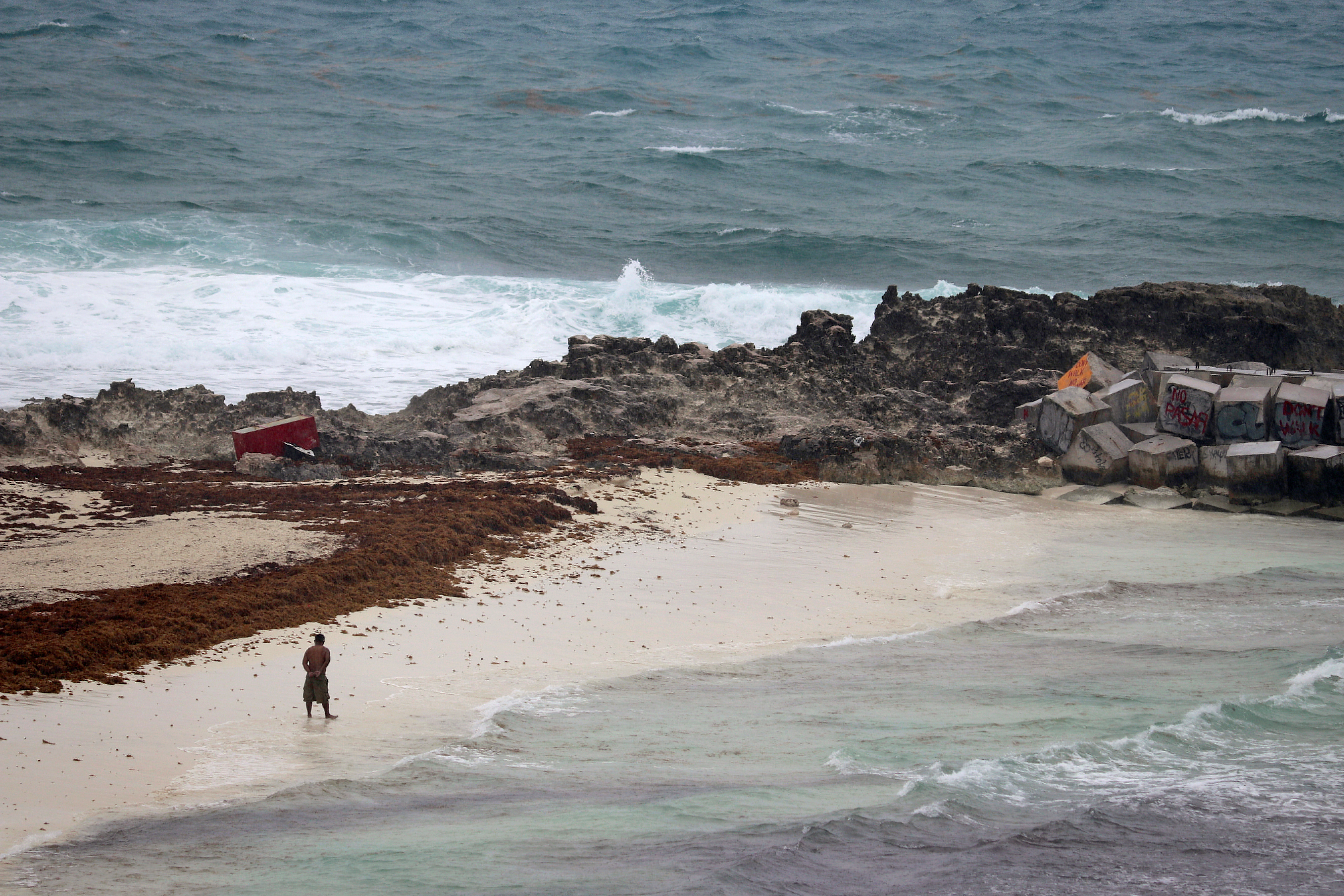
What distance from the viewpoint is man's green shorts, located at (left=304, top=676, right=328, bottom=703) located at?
627 centimetres

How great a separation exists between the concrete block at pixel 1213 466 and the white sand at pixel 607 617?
2.18 ft

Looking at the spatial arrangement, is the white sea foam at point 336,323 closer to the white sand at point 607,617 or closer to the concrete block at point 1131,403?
the white sand at point 607,617

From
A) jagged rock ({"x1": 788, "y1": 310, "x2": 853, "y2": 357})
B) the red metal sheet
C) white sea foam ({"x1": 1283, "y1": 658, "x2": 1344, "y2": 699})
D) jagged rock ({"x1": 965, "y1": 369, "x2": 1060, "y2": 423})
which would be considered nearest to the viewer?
white sea foam ({"x1": 1283, "y1": 658, "x2": 1344, "y2": 699})

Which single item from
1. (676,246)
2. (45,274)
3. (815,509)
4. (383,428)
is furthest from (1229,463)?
(45,274)

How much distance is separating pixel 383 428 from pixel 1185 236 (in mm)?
23631

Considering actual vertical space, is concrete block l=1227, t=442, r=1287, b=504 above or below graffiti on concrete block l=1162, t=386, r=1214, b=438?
below

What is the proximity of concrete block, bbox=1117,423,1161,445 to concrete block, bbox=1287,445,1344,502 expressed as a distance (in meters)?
1.46

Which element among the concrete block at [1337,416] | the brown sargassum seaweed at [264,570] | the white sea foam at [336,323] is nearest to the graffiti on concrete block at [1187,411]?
the concrete block at [1337,416]

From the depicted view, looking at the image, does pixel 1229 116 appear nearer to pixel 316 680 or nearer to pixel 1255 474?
pixel 1255 474

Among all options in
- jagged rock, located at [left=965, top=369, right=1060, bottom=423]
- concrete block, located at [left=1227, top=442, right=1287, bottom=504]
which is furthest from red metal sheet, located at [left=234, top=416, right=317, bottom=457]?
concrete block, located at [left=1227, top=442, right=1287, bottom=504]

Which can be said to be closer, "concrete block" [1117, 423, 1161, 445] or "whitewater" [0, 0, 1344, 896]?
"whitewater" [0, 0, 1344, 896]

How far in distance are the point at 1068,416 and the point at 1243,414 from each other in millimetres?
1917

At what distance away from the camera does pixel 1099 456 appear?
13023 mm

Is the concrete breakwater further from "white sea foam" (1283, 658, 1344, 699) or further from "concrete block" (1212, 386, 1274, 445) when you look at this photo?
"white sea foam" (1283, 658, 1344, 699)
